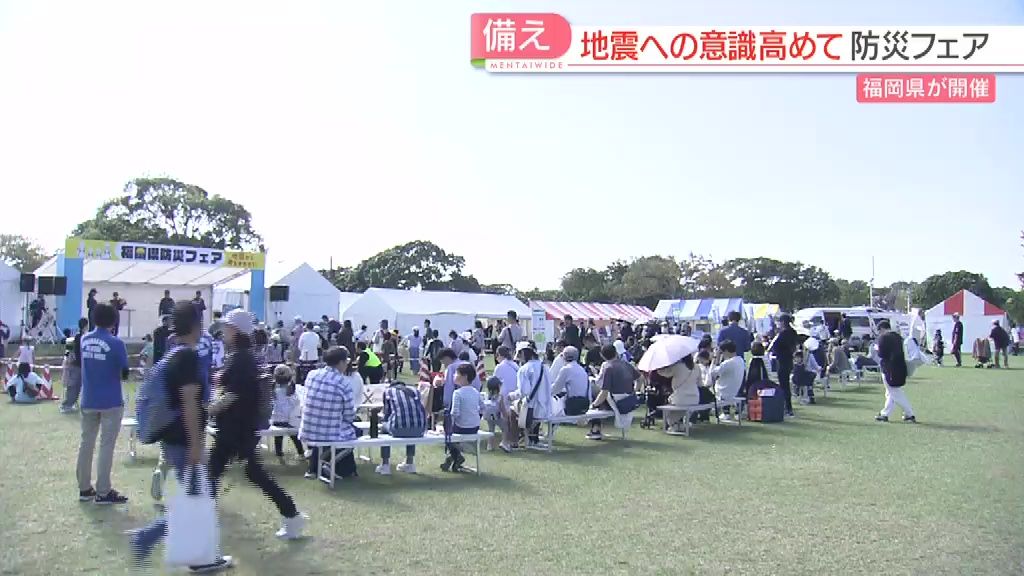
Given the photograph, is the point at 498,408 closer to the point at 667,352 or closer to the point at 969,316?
the point at 667,352

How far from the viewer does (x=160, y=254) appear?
22328 mm

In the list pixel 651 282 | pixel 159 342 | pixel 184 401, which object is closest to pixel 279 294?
pixel 159 342

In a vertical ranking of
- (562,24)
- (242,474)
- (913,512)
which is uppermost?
(562,24)

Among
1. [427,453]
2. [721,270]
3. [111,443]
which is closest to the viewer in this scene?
[111,443]

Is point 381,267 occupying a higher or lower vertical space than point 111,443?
higher

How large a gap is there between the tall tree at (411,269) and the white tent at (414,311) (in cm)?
2712

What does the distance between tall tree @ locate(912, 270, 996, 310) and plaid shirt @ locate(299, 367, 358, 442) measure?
54.4 meters

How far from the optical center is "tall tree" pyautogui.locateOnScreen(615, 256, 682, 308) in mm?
59906

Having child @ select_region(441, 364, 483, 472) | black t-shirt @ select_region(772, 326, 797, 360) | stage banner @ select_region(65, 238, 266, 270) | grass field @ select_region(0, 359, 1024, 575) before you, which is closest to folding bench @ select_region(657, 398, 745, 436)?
grass field @ select_region(0, 359, 1024, 575)

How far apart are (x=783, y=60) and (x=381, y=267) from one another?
52349 millimetres

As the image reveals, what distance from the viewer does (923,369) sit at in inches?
857

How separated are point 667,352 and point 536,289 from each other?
57.2 metres

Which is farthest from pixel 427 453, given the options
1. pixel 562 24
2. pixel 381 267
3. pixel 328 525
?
pixel 381 267

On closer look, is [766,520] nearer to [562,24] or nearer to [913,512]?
[913,512]
